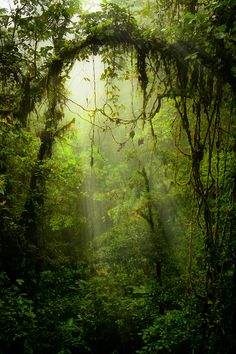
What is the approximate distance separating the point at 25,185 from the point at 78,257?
192 inches

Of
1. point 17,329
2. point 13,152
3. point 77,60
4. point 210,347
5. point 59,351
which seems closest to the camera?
point 77,60

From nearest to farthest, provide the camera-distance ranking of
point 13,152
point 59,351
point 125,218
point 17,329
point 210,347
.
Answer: point 210,347 < point 17,329 < point 13,152 < point 59,351 < point 125,218

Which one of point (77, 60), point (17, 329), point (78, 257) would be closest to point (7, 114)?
point (77, 60)

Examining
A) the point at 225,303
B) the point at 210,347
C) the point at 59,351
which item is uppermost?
the point at 225,303

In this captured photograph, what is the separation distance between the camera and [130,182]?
35.7ft

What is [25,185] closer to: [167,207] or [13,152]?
[13,152]

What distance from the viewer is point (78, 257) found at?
13.6 m

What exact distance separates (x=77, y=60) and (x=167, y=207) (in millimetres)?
7612

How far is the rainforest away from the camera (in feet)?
13.6

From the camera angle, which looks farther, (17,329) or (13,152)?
(13,152)

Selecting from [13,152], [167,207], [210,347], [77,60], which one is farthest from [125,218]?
[77,60]

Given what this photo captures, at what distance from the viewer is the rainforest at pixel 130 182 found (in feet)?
13.6

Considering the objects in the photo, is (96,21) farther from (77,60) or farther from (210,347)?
→ (210,347)

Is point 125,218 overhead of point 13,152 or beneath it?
beneath
